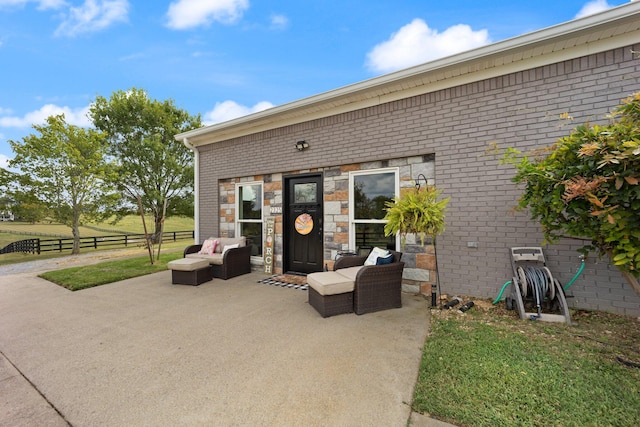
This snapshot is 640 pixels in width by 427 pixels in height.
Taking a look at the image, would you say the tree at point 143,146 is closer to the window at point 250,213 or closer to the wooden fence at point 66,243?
the wooden fence at point 66,243

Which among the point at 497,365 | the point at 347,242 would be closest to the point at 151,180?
the point at 347,242

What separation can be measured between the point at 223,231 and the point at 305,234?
243 centimetres

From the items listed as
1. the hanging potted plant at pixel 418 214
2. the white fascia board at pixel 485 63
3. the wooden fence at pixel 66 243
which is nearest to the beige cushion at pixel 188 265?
the white fascia board at pixel 485 63

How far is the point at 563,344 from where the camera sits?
2.48m

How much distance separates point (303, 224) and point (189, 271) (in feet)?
7.75

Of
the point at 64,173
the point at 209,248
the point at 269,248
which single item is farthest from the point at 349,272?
the point at 64,173

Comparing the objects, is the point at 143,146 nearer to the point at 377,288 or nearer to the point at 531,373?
the point at 377,288

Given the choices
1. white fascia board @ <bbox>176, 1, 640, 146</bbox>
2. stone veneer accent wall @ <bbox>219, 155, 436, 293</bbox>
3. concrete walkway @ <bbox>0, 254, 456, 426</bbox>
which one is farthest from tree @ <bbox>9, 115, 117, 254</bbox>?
white fascia board @ <bbox>176, 1, 640, 146</bbox>

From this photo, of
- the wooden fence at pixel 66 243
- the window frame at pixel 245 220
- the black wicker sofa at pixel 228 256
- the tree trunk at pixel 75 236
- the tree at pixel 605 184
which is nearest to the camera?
the tree at pixel 605 184

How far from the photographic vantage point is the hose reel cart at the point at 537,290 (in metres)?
3.02

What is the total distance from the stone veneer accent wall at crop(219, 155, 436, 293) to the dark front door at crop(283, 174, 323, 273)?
0.49ft

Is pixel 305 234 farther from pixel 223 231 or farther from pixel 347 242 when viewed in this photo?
pixel 223 231

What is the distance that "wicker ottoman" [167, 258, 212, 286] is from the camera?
4.91 metres

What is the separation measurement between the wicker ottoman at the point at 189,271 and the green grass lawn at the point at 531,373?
4133mm
